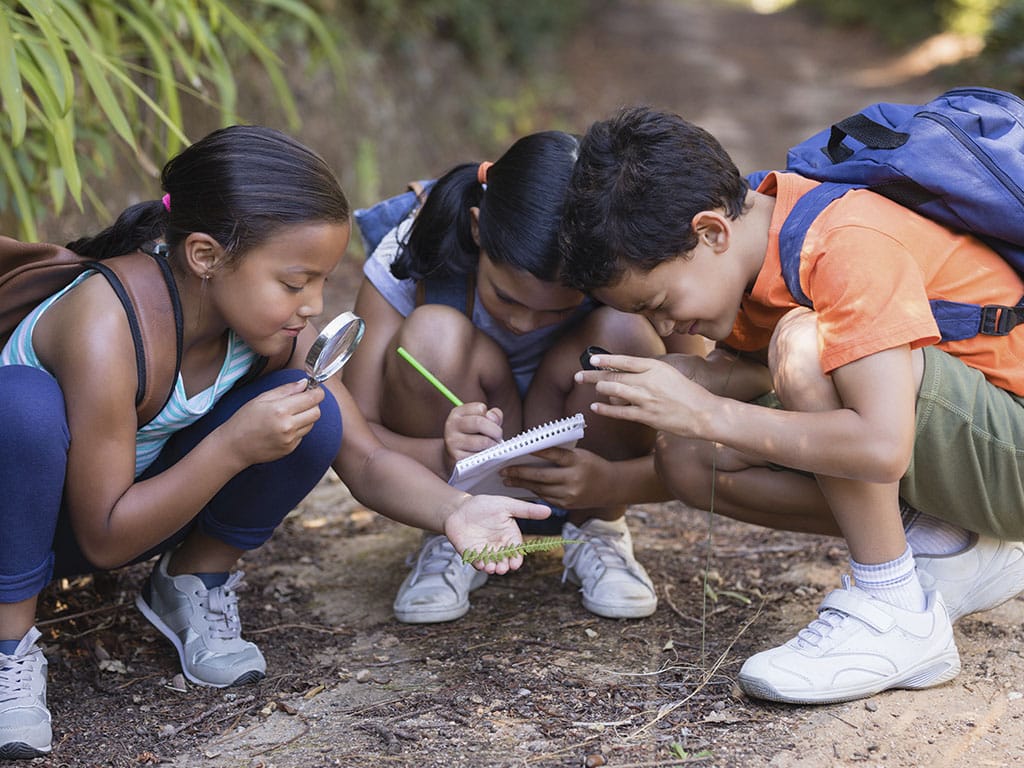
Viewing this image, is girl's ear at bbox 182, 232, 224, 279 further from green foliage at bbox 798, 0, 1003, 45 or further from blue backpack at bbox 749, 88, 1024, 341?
green foliage at bbox 798, 0, 1003, 45

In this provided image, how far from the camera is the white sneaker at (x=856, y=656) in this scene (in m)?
1.83

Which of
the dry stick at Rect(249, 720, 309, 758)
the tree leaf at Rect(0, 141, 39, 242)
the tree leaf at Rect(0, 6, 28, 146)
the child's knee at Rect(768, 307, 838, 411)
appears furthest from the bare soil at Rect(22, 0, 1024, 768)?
the tree leaf at Rect(0, 6, 28, 146)

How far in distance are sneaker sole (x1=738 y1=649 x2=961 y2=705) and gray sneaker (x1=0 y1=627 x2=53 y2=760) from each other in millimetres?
1176

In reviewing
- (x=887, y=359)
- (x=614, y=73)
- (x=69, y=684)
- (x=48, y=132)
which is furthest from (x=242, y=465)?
(x=614, y=73)

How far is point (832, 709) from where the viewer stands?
1.84 m

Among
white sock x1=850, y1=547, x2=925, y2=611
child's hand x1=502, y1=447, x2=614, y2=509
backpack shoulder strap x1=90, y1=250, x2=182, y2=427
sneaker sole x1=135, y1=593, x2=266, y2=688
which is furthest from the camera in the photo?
child's hand x1=502, y1=447, x2=614, y2=509

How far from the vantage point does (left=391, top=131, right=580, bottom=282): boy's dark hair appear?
2090mm

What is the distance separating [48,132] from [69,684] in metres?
1.38

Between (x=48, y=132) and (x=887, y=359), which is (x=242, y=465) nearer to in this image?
(x=887, y=359)

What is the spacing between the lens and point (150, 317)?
183cm

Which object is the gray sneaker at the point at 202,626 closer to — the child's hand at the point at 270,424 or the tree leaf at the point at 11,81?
the child's hand at the point at 270,424

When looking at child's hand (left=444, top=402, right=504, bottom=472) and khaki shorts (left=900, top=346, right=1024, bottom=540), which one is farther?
child's hand (left=444, top=402, right=504, bottom=472)

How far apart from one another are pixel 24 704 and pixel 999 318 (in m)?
1.78

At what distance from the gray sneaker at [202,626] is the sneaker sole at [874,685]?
92 centimetres
